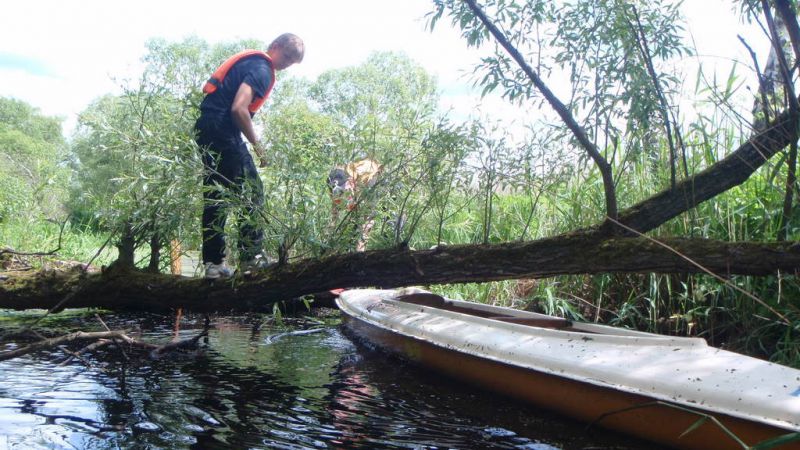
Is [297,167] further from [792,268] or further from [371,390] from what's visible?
[792,268]

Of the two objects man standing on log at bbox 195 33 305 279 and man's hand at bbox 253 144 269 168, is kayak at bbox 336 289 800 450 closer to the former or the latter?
man standing on log at bbox 195 33 305 279

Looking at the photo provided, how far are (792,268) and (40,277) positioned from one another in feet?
15.8

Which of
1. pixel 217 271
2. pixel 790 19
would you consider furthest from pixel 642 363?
pixel 217 271

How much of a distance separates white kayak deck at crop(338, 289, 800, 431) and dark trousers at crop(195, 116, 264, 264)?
1.25 metres

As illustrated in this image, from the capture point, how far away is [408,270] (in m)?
4.00

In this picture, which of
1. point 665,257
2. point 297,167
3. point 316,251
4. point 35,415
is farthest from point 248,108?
point 665,257

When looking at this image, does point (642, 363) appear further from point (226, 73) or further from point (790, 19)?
point (226, 73)

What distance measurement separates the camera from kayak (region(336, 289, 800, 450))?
Result: 2371 millimetres

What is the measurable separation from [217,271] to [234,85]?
1.36 m

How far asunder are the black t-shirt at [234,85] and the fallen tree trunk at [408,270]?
3.91ft

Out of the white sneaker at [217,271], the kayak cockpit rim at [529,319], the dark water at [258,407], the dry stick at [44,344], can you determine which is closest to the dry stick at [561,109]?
the kayak cockpit rim at [529,319]

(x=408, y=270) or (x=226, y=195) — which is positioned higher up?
(x=226, y=195)

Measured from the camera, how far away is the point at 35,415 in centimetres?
294

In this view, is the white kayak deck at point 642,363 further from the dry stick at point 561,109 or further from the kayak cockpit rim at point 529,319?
the dry stick at point 561,109
